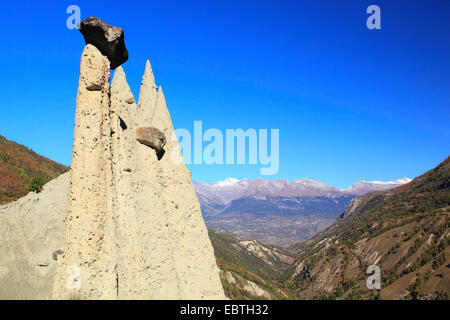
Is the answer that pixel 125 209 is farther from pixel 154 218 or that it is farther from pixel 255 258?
pixel 255 258

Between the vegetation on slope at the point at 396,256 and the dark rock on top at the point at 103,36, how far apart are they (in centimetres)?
6921

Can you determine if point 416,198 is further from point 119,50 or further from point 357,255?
point 119,50

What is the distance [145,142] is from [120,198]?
11.8 ft

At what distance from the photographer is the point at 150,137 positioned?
14.1 metres

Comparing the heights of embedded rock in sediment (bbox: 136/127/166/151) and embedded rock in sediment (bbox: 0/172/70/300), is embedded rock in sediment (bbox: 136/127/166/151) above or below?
above

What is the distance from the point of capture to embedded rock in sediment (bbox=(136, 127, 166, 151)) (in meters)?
13.9

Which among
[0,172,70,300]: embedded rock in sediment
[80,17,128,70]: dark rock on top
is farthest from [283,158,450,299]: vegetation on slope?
[80,17,128,70]: dark rock on top

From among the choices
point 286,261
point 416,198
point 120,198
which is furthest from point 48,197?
point 286,261

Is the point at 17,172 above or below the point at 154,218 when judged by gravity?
above

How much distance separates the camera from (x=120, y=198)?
37.0 ft

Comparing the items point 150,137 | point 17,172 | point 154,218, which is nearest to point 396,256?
point 154,218

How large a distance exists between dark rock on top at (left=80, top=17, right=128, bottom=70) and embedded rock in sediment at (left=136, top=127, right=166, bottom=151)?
3583 mm

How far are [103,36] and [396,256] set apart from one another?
317 feet

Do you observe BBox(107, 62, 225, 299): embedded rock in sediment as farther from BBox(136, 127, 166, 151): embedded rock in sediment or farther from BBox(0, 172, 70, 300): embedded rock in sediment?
BBox(0, 172, 70, 300): embedded rock in sediment
